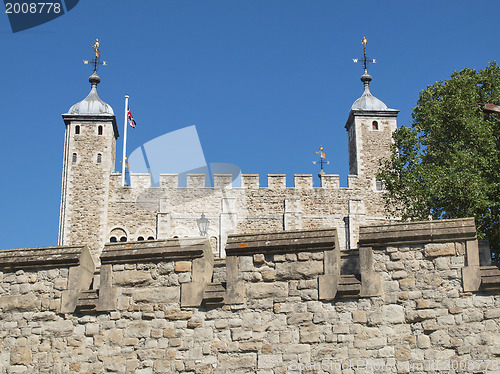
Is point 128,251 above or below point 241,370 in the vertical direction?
above

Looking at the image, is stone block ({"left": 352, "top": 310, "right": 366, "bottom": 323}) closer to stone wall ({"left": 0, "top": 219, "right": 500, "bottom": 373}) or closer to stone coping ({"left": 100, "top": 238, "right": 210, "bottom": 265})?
stone wall ({"left": 0, "top": 219, "right": 500, "bottom": 373})

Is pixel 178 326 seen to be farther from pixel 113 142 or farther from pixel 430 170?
pixel 113 142

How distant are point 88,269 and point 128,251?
2.23 ft

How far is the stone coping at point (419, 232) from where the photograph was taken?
892 cm

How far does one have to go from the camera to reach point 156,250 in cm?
962

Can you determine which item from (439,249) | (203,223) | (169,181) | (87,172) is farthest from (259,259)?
(87,172)

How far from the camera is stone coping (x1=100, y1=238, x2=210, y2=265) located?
9500 millimetres

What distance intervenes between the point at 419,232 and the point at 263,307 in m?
2.09

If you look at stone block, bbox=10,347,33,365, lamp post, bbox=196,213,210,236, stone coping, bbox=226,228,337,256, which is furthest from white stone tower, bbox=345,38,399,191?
→ stone block, bbox=10,347,33,365

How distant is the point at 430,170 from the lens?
21.2 m

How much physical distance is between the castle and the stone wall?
1 centimetres

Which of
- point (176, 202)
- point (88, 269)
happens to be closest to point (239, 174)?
point (176, 202)

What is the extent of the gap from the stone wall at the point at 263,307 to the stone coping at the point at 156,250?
16 millimetres

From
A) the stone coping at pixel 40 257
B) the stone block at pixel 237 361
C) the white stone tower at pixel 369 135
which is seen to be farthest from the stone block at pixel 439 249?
the white stone tower at pixel 369 135
